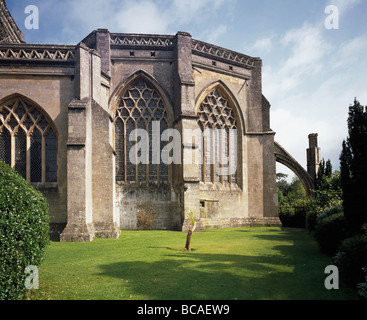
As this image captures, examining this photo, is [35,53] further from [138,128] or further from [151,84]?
[138,128]

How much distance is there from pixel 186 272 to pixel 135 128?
1177 centimetres

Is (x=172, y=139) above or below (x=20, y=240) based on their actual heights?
above

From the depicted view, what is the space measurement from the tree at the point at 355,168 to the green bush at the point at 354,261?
1331mm

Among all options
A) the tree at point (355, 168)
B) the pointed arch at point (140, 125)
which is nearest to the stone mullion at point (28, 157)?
the pointed arch at point (140, 125)

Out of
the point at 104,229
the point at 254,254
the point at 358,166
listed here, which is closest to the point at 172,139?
the point at 104,229

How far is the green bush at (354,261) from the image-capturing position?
6.07 m

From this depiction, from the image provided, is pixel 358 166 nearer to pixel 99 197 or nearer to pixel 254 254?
pixel 254 254

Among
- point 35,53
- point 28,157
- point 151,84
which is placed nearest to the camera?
point 28,157

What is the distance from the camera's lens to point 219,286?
623cm

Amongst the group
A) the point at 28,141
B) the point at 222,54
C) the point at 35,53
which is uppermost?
the point at 222,54

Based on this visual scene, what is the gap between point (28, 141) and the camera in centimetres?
1479

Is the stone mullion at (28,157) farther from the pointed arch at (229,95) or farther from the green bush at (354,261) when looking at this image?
the green bush at (354,261)

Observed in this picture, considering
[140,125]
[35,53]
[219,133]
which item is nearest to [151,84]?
[140,125]

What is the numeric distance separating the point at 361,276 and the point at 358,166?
2.89m
